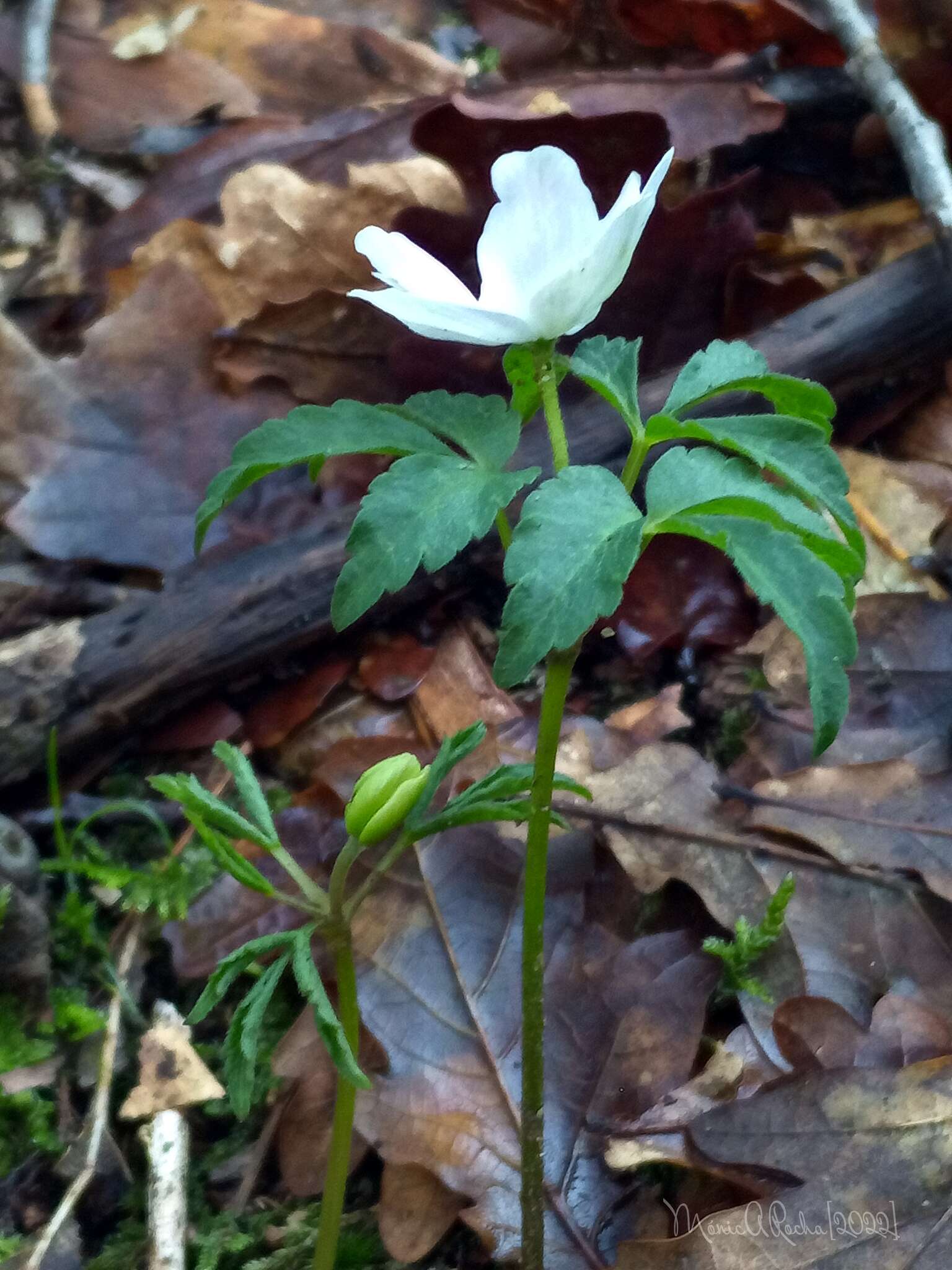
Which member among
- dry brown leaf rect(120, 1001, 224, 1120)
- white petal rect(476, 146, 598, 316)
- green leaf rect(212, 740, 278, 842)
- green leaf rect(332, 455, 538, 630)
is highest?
white petal rect(476, 146, 598, 316)

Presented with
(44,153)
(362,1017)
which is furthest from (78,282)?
(362,1017)

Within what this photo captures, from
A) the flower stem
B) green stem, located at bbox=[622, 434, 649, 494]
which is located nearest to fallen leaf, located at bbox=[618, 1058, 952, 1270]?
the flower stem

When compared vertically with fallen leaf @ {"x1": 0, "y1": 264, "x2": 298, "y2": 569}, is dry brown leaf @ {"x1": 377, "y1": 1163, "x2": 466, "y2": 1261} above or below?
below

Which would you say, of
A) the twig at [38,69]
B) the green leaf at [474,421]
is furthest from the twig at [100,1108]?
the twig at [38,69]

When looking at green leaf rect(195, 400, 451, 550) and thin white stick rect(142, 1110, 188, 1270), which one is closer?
green leaf rect(195, 400, 451, 550)

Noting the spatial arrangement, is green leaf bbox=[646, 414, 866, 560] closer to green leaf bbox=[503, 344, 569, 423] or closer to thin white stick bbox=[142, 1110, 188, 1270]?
green leaf bbox=[503, 344, 569, 423]

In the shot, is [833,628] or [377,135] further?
[377,135]

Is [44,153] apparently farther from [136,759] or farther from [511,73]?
[136,759]

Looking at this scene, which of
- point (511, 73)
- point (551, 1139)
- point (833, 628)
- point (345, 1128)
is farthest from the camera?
point (511, 73)
